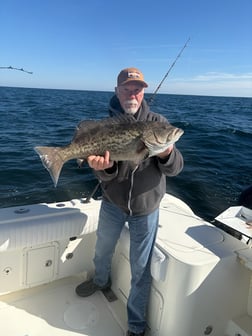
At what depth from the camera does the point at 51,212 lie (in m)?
3.29

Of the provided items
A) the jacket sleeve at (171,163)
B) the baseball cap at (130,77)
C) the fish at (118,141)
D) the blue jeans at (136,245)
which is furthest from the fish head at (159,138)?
the blue jeans at (136,245)

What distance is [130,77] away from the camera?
2547mm

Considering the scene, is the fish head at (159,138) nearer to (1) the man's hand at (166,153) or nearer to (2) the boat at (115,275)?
(1) the man's hand at (166,153)

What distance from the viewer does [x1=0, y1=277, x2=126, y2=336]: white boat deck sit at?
3.08 metres

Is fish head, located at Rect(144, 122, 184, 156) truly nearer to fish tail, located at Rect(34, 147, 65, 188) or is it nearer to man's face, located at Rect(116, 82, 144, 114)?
man's face, located at Rect(116, 82, 144, 114)

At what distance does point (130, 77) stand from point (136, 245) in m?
1.42

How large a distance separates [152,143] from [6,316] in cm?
230

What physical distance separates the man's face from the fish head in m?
0.32

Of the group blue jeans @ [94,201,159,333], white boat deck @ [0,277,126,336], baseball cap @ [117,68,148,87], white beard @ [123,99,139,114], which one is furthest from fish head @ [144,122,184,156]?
white boat deck @ [0,277,126,336]

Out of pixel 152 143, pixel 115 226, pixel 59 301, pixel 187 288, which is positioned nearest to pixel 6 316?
pixel 59 301

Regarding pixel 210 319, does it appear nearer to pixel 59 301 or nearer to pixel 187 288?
pixel 187 288

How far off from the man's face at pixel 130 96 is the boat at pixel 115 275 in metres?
1.19

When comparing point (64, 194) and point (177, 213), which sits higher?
point (177, 213)

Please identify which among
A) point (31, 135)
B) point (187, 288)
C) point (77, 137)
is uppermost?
point (77, 137)
